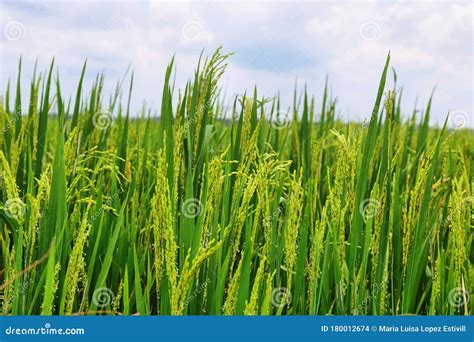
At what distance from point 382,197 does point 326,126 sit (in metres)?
1.41

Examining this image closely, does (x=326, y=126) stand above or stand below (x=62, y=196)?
above

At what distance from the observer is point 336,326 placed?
62.3 inches

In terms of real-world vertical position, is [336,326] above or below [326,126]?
below

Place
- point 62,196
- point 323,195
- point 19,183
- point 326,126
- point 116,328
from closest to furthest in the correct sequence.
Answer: point 116,328, point 62,196, point 19,183, point 323,195, point 326,126

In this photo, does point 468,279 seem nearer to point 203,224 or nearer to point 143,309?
point 203,224

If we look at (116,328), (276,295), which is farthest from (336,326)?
(116,328)

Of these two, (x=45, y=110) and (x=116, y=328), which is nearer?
(x=116, y=328)

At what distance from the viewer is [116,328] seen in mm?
1511

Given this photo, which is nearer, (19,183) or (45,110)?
(19,183)

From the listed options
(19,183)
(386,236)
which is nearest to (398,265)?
(386,236)

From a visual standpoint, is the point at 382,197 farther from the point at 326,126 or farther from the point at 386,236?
the point at 326,126

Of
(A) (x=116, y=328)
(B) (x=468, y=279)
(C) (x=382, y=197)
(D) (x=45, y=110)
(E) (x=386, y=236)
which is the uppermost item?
(D) (x=45, y=110)

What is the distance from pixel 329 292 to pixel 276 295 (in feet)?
0.82

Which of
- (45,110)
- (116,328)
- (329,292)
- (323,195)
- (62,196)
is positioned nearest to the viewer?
(116,328)
